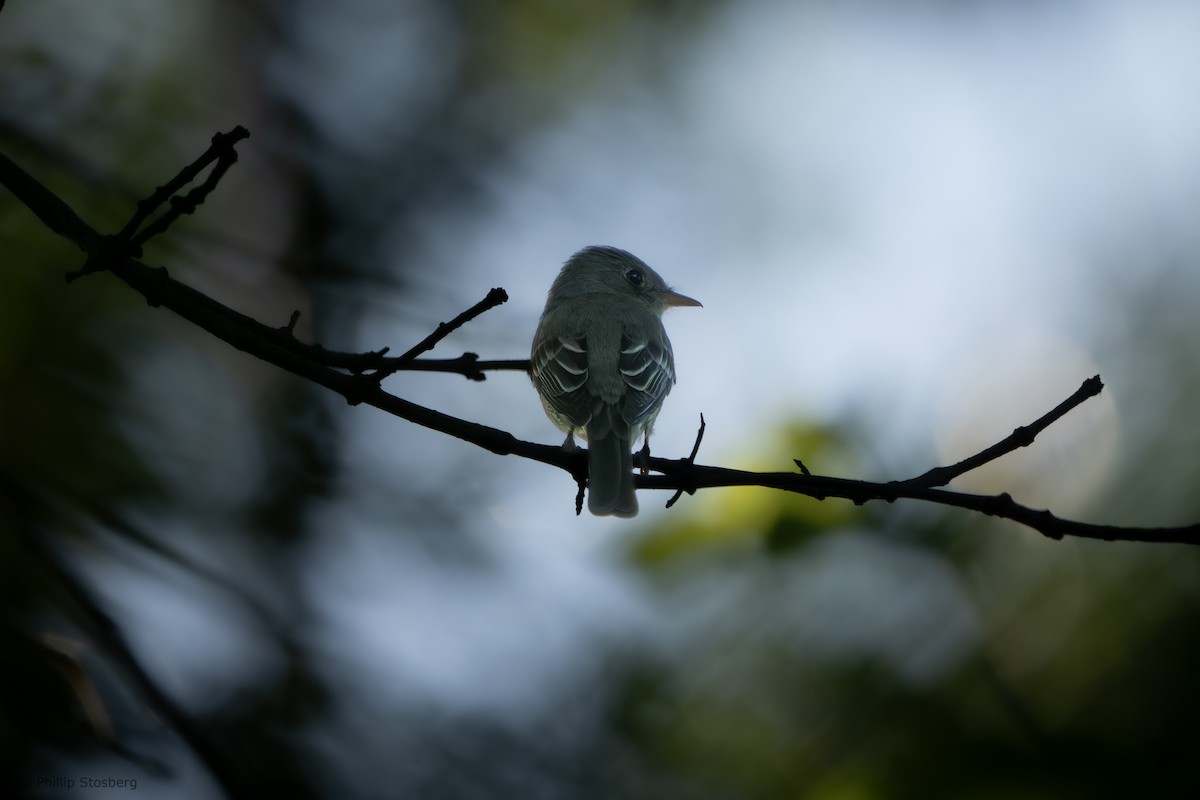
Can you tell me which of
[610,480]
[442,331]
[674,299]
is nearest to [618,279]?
[674,299]

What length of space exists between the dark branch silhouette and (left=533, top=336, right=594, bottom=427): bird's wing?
1.62 metres

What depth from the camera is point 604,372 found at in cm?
493

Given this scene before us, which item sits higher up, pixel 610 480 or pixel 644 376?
pixel 644 376

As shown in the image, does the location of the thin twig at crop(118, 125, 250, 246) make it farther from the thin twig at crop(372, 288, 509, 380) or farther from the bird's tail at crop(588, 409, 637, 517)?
the bird's tail at crop(588, 409, 637, 517)

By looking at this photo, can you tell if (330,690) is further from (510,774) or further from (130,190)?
(130,190)

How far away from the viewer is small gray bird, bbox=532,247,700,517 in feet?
13.1

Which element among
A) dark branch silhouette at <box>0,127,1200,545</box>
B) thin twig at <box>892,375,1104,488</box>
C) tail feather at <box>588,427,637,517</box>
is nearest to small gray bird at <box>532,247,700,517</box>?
tail feather at <box>588,427,637,517</box>

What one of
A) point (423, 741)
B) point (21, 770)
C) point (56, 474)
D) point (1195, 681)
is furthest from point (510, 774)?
point (1195, 681)

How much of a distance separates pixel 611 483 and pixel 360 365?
1.27 metres

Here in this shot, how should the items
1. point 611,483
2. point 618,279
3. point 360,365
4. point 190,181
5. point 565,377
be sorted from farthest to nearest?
point 618,279
point 565,377
point 611,483
point 360,365
point 190,181

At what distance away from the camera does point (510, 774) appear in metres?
5.55

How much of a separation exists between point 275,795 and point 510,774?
4.13 feet

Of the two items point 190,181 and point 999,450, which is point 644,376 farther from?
point 190,181

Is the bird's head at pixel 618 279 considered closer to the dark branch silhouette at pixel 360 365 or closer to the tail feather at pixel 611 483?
the tail feather at pixel 611 483
